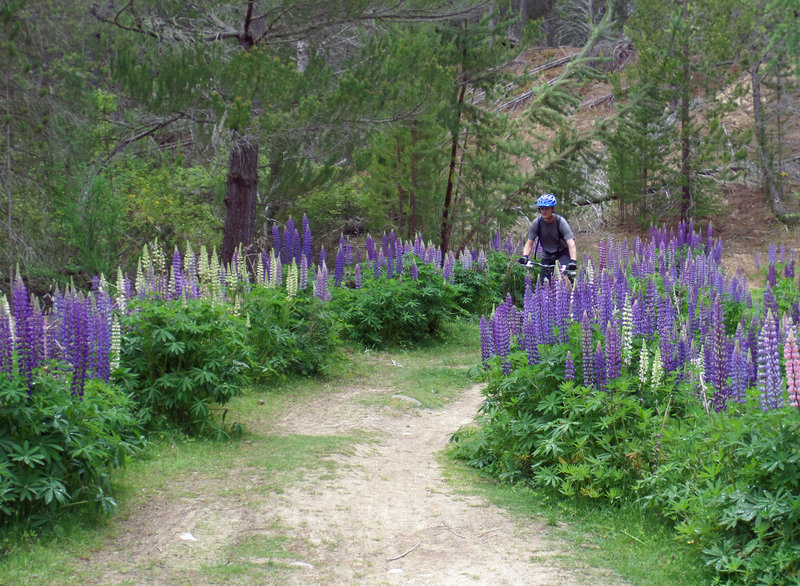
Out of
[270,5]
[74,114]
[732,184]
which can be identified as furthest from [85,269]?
[732,184]

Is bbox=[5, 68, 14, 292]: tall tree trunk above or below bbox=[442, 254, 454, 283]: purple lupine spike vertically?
above

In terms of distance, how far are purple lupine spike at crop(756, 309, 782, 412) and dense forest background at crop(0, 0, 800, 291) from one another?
8627mm

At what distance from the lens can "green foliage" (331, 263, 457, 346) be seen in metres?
12.6

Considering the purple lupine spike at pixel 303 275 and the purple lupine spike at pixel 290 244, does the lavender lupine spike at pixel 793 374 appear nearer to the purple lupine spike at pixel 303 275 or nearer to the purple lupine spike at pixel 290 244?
the purple lupine spike at pixel 303 275

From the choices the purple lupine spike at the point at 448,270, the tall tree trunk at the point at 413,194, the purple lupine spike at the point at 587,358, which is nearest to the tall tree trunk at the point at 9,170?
the purple lupine spike at the point at 448,270

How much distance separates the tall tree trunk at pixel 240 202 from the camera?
1427 cm

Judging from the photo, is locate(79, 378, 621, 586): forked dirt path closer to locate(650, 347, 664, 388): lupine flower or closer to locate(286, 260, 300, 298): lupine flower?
locate(650, 347, 664, 388): lupine flower

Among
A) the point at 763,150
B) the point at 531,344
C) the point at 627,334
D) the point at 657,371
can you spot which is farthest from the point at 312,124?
the point at 763,150

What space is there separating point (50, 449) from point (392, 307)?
791 cm

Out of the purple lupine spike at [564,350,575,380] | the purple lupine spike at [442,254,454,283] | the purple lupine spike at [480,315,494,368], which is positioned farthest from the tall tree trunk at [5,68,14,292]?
the purple lupine spike at [564,350,575,380]

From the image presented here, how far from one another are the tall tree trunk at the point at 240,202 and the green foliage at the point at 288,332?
3779 millimetres

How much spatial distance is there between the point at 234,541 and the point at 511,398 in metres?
2.57

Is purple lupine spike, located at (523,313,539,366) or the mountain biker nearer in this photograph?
purple lupine spike, located at (523,313,539,366)

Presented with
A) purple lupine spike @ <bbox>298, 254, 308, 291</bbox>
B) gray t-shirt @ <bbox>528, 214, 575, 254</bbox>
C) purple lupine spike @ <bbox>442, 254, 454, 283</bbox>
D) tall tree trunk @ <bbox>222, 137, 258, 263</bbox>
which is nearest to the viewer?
purple lupine spike @ <bbox>298, 254, 308, 291</bbox>
